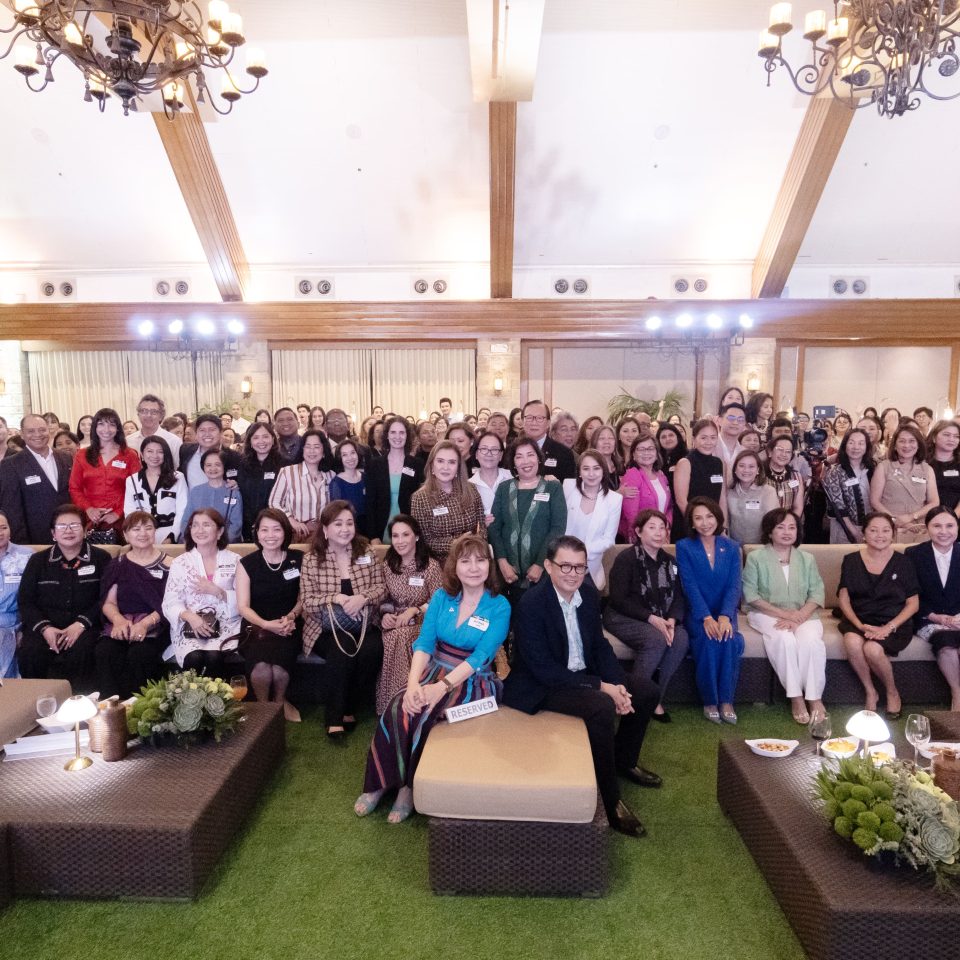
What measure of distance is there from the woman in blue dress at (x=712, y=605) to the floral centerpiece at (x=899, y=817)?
1.50 metres

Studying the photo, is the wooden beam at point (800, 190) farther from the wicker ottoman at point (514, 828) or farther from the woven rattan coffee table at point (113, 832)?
the woven rattan coffee table at point (113, 832)

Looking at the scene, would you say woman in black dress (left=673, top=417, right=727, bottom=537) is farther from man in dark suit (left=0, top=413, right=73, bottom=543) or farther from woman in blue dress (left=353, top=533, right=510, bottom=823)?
man in dark suit (left=0, top=413, right=73, bottom=543)

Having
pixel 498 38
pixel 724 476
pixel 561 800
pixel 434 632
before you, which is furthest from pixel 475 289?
pixel 561 800

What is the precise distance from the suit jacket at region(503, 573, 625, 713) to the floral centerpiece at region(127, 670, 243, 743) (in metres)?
1.18

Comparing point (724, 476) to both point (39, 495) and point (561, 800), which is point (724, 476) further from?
point (39, 495)

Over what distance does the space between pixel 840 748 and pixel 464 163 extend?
716 centimetres

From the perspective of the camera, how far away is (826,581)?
437 cm

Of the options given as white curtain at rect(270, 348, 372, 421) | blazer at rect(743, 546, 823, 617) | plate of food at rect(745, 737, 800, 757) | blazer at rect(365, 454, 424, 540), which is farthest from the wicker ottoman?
white curtain at rect(270, 348, 372, 421)

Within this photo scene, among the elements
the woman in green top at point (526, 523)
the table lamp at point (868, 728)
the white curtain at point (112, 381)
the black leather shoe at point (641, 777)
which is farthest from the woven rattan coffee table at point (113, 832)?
the white curtain at point (112, 381)

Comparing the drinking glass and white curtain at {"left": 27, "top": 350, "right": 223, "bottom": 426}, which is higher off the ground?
white curtain at {"left": 27, "top": 350, "right": 223, "bottom": 426}

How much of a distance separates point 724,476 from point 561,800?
10.3 feet

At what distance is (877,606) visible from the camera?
3.87m

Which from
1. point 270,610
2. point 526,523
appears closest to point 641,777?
point 526,523

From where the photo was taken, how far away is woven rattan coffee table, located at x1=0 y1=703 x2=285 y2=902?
2.33m
